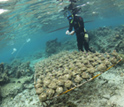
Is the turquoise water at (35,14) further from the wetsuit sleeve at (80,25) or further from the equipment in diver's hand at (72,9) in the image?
the wetsuit sleeve at (80,25)

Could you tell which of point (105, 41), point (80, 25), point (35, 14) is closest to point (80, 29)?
point (80, 25)

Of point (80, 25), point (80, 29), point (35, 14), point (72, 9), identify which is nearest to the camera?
point (80, 25)

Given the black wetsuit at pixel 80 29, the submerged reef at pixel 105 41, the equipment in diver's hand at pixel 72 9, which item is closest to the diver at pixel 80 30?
the black wetsuit at pixel 80 29

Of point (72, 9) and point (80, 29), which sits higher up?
point (72, 9)

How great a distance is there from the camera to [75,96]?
129 inches

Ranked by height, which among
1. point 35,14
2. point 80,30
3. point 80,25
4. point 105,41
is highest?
point 35,14

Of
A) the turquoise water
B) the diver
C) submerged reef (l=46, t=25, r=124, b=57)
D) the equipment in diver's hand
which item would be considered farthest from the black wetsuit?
the turquoise water

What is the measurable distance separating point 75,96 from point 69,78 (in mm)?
844

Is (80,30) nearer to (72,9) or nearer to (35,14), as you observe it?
(72,9)

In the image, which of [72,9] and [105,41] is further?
[105,41]

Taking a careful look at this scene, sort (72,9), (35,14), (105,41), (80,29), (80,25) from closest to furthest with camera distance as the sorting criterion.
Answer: (80,25), (80,29), (72,9), (105,41), (35,14)

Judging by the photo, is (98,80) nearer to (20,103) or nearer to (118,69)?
(118,69)

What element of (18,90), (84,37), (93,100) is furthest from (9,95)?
(84,37)

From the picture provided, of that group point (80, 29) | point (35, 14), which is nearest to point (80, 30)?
point (80, 29)
